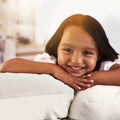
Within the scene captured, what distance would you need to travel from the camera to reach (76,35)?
3.54 ft

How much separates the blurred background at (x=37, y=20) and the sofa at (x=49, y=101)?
0.48 metres

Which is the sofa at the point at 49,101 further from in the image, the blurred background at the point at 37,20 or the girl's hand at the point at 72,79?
the blurred background at the point at 37,20

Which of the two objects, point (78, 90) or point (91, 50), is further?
point (91, 50)

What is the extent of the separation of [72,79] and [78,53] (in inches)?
5.1

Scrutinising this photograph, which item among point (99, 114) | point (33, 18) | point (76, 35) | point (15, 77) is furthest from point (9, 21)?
point (99, 114)

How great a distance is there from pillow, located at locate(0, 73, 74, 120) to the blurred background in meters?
0.48

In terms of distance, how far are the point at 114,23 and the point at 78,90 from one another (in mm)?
500

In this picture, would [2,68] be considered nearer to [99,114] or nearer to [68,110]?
[68,110]

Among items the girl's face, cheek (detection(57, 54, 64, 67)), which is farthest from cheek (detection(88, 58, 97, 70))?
cheek (detection(57, 54, 64, 67))

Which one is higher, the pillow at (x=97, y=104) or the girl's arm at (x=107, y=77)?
the girl's arm at (x=107, y=77)

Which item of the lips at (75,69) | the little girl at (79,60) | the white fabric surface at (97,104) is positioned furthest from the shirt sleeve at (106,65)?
the white fabric surface at (97,104)

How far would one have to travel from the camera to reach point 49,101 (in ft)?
2.79

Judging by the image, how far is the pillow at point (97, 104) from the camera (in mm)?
807

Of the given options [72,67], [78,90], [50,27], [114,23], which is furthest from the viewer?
[50,27]
